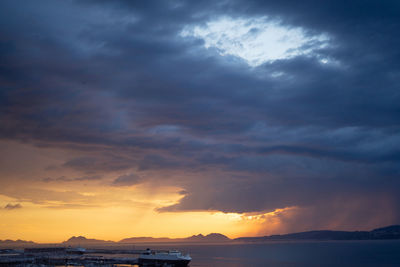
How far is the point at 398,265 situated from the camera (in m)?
145

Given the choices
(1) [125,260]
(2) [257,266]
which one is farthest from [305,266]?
(1) [125,260]

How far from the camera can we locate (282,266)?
486 ft

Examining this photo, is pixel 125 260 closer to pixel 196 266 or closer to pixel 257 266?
pixel 196 266

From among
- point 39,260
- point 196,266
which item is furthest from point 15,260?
point 196,266

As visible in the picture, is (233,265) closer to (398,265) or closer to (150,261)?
(150,261)

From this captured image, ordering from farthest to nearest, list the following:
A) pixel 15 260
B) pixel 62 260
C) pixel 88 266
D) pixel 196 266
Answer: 1. pixel 62 260
2. pixel 196 266
3. pixel 15 260
4. pixel 88 266

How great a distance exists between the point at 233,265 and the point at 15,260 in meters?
86.1

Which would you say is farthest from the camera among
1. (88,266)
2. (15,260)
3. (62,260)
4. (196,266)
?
(62,260)

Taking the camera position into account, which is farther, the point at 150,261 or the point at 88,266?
the point at 150,261

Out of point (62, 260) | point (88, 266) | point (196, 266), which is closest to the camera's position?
point (88, 266)

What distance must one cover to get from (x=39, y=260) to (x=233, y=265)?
8135 centimetres

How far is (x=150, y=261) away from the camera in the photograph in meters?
148

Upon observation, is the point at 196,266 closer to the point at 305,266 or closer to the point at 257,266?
the point at 257,266

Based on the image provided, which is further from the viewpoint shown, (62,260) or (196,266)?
(62,260)
